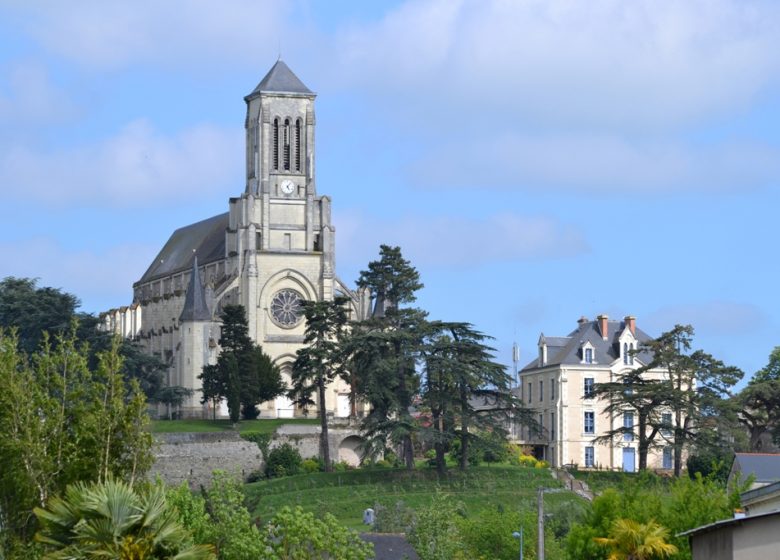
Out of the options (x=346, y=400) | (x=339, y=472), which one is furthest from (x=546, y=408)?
(x=339, y=472)

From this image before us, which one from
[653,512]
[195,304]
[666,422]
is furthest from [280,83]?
[653,512]

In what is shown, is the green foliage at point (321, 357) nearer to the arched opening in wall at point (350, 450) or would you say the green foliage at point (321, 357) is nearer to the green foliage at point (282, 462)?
the green foliage at point (282, 462)

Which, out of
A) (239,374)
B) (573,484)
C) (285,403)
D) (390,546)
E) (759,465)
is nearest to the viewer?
(390,546)

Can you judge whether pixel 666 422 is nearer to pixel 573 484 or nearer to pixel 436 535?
pixel 573 484

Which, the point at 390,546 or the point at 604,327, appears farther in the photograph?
the point at 604,327

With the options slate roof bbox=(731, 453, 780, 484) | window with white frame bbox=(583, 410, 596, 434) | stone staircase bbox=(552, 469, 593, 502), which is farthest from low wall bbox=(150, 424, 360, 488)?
slate roof bbox=(731, 453, 780, 484)

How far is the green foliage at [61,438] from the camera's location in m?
32.8

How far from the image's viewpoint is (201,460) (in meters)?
90.2

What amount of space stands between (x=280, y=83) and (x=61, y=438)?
76.5m

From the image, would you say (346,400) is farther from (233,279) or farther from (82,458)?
(82,458)

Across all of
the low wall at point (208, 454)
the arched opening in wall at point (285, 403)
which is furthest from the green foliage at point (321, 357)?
the arched opening in wall at point (285, 403)

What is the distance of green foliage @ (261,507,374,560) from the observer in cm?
4147

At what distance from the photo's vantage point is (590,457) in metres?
95.1

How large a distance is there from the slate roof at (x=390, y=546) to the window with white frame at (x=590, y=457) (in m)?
31.4
